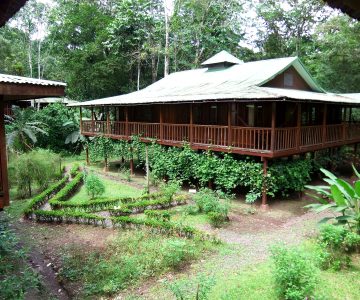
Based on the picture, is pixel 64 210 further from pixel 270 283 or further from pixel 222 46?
pixel 222 46

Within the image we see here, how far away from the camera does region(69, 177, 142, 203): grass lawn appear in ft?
45.0

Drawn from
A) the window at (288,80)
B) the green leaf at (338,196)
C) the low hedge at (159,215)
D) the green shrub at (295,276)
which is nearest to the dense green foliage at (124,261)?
the low hedge at (159,215)

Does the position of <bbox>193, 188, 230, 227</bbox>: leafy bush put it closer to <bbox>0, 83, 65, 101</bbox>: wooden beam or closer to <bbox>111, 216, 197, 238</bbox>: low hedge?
<bbox>111, 216, 197, 238</bbox>: low hedge

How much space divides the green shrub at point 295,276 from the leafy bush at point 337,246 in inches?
65.6

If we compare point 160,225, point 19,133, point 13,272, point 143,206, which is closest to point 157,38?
point 19,133

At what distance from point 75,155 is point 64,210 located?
49.4ft

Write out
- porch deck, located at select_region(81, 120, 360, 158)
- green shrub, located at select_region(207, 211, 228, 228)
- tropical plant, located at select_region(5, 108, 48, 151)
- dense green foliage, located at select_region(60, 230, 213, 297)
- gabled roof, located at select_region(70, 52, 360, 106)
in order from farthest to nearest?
tropical plant, located at select_region(5, 108, 48, 151) → gabled roof, located at select_region(70, 52, 360, 106) → porch deck, located at select_region(81, 120, 360, 158) → green shrub, located at select_region(207, 211, 228, 228) → dense green foliage, located at select_region(60, 230, 213, 297)

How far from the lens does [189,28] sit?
30.8 meters

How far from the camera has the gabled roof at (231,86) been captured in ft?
44.0

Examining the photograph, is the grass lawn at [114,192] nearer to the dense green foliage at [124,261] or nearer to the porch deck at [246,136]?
the porch deck at [246,136]

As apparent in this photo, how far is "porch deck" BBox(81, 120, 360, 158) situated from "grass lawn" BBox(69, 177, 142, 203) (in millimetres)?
2763

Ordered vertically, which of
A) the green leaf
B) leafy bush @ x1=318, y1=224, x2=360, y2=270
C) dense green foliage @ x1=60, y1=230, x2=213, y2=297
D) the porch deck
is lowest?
dense green foliage @ x1=60, y1=230, x2=213, y2=297

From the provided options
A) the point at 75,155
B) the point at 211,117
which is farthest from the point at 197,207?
the point at 75,155

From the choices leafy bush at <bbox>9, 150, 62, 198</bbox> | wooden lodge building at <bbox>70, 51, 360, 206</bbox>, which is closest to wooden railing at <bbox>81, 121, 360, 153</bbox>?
wooden lodge building at <bbox>70, 51, 360, 206</bbox>
